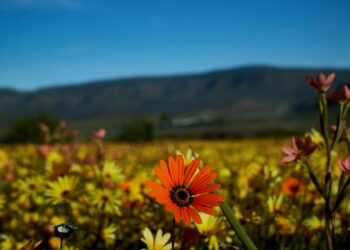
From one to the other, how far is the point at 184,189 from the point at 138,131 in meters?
21.5

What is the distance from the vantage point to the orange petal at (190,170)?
0.91 metres

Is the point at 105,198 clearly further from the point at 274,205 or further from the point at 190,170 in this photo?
the point at 190,170

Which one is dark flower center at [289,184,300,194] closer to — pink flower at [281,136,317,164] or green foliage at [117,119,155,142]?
pink flower at [281,136,317,164]

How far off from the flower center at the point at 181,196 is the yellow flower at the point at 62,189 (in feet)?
2.92

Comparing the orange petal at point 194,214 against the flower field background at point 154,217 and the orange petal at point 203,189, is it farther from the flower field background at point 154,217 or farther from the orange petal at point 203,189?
the flower field background at point 154,217

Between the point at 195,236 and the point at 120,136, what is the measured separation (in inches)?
839

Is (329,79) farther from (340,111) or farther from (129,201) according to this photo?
(129,201)

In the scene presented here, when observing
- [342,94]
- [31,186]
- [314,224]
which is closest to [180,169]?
[342,94]

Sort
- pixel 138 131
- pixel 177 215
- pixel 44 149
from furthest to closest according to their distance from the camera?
pixel 138 131, pixel 44 149, pixel 177 215

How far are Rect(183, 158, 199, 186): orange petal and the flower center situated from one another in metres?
0.02

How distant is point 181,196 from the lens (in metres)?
0.92

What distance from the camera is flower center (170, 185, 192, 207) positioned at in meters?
0.90

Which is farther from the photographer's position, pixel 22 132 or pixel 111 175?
pixel 22 132

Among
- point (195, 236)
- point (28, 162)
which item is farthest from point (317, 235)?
point (28, 162)
